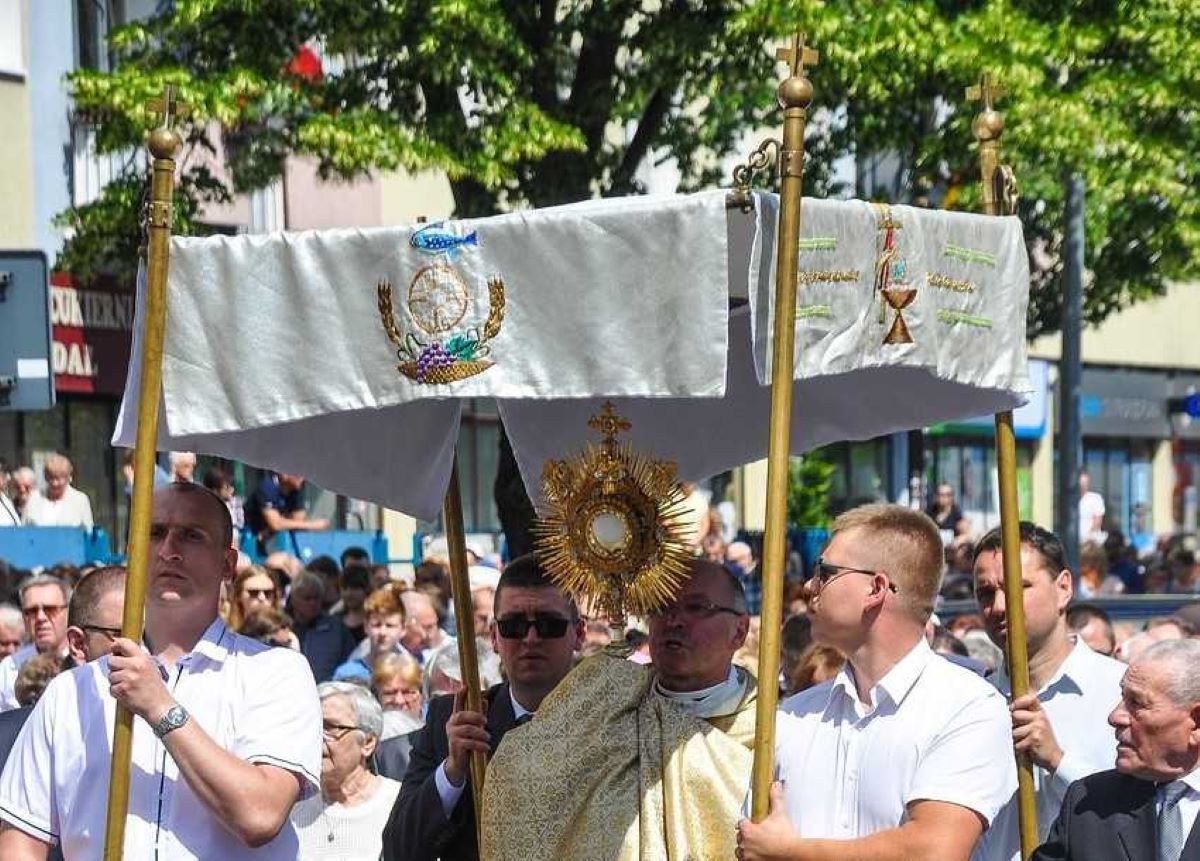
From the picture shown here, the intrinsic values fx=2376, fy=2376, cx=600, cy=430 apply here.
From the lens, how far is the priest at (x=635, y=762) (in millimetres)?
5355

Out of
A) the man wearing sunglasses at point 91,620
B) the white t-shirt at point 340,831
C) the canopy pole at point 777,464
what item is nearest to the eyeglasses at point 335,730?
the white t-shirt at point 340,831

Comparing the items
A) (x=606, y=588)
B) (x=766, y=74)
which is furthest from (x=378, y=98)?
(x=606, y=588)

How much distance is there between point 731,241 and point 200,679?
5.04 ft

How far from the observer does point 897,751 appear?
499 centimetres

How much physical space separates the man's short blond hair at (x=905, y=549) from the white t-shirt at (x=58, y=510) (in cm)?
1077

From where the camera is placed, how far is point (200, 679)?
5320 millimetres

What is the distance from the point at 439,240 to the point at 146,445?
0.79 meters

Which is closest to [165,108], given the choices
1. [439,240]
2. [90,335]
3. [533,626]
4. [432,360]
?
[439,240]

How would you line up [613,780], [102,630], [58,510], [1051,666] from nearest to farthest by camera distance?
[613,780] < [1051,666] < [102,630] < [58,510]

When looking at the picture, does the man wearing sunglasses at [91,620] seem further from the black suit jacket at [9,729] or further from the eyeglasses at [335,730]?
the eyeglasses at [335,730]

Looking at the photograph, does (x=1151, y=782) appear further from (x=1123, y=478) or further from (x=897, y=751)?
(x=1123, y=478)

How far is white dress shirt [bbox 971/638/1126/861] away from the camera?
5.91 meters

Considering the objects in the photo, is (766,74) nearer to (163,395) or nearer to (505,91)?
(505,91)

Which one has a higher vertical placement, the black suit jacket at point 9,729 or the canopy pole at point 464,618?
the canopy pole at point 464,618
